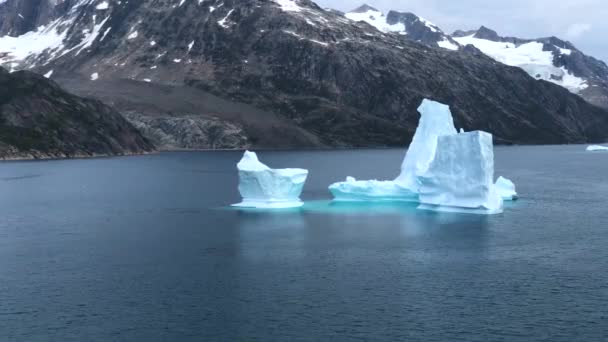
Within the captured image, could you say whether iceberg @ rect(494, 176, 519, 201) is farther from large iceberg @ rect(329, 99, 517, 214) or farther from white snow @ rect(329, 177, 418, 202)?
white snow @ rect(329, 177, 418, 202)

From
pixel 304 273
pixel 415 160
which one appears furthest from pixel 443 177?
pixel 304 273

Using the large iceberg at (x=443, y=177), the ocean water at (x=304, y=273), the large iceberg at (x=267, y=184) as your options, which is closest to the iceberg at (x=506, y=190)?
the large iceberg at (x=443, y=177)

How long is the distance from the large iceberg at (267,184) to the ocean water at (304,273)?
2386mm

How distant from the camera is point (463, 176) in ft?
236

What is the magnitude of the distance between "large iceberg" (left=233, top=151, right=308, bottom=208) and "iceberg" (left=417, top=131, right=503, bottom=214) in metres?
13.7

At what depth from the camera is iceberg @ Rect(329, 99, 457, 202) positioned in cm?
8456

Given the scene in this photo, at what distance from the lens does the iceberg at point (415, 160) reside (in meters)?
84.6

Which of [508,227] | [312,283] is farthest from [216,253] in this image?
[508,227]

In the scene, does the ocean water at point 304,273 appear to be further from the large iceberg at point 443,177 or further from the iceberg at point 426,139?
the iceberg at point 426,139

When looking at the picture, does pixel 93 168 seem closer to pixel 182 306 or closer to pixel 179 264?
pixel 179 264

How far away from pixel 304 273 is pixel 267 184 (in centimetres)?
3333

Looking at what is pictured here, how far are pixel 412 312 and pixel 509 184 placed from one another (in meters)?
56.3

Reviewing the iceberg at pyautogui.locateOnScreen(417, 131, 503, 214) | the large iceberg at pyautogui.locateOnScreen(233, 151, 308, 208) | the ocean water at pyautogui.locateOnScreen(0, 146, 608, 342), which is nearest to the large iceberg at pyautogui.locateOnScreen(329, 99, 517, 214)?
the iceberg at pyautogui.locateOnScreen(417, 131, 503, 214)

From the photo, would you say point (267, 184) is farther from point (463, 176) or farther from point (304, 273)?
point (304, 273)
